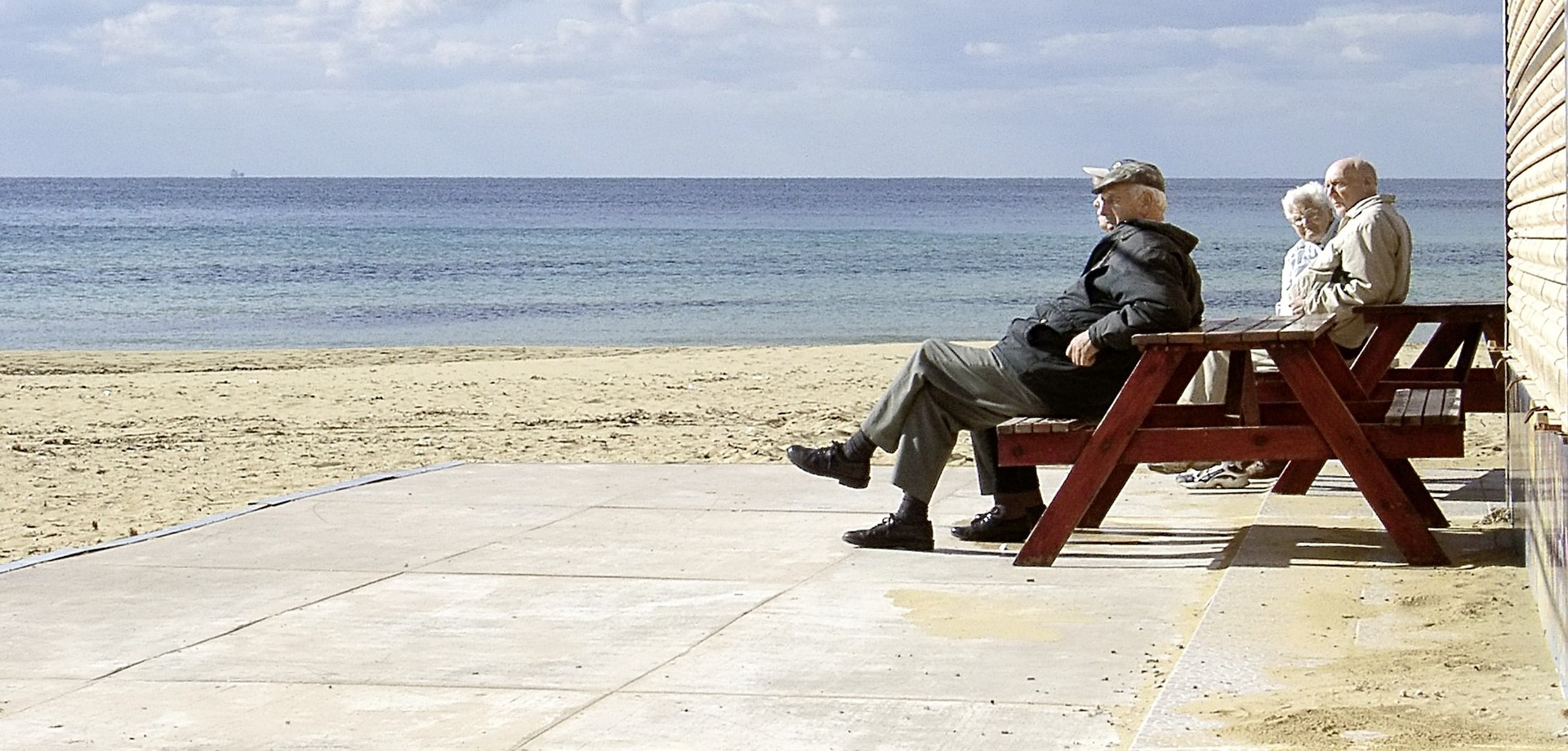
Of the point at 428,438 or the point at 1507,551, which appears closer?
the point at 1507,551

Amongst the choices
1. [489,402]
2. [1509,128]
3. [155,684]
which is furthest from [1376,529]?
[489,402]

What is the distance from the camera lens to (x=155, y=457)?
10.9 m

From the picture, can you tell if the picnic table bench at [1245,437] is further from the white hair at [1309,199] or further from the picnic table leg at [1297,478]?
the white hair at [1309,199]

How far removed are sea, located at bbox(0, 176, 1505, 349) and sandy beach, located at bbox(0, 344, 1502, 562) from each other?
5.17m

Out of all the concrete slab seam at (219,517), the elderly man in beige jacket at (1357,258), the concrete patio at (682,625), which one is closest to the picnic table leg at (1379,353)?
the elderly man in beige jacket at (1357,258)

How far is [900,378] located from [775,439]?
4.27 m

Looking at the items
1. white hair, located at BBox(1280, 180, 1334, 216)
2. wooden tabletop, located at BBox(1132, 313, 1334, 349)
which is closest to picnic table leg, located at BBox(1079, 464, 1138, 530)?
wooden tabletop, located at BBox(1132, 313, 1334, 349)

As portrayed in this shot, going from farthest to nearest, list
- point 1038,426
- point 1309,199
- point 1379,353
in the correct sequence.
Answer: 1. point 1309,199
2. point 1379,353
3. point 1038,426

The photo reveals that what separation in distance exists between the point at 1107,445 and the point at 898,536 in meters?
0.92

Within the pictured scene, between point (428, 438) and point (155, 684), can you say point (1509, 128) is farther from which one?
point (428, 438)

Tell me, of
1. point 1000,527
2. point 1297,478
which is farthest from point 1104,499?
point 1297,478

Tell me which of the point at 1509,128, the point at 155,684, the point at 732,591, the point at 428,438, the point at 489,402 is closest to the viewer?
the point at 155,684

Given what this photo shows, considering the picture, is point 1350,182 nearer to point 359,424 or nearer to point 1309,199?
point 1309,199

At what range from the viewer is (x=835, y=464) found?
23.2 ft
